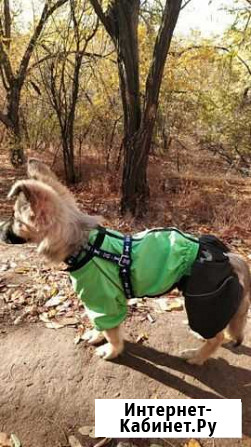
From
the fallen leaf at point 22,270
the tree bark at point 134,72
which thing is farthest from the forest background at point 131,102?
the fallen leaf at point 22,270

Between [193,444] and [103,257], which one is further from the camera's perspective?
[103,257]

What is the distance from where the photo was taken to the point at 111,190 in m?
8.44

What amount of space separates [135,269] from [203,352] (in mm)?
1104

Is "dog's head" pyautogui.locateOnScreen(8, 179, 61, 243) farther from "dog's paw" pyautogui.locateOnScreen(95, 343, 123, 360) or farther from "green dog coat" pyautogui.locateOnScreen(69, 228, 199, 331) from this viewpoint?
"dog's paw" pyautogui.locateOnScreen(95, 343, 123, 360)

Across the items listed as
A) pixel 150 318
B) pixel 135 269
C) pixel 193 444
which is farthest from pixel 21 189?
pixel 193 444

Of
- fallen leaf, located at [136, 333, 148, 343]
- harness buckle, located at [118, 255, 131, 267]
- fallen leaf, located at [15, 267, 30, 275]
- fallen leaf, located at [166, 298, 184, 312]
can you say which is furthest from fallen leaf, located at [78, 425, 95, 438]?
fallen leaf, located at [15, 267, 30, 275]

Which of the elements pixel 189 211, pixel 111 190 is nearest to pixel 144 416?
pixel 189 211

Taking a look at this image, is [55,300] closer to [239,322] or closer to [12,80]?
[239,322]

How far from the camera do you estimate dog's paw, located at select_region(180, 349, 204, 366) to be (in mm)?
3279

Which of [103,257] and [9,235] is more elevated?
[9,235]

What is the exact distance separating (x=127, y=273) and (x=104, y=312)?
388 mm

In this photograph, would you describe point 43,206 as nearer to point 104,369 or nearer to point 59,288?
point 104,369

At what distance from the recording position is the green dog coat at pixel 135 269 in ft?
9.24

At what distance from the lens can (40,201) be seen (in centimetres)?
262
